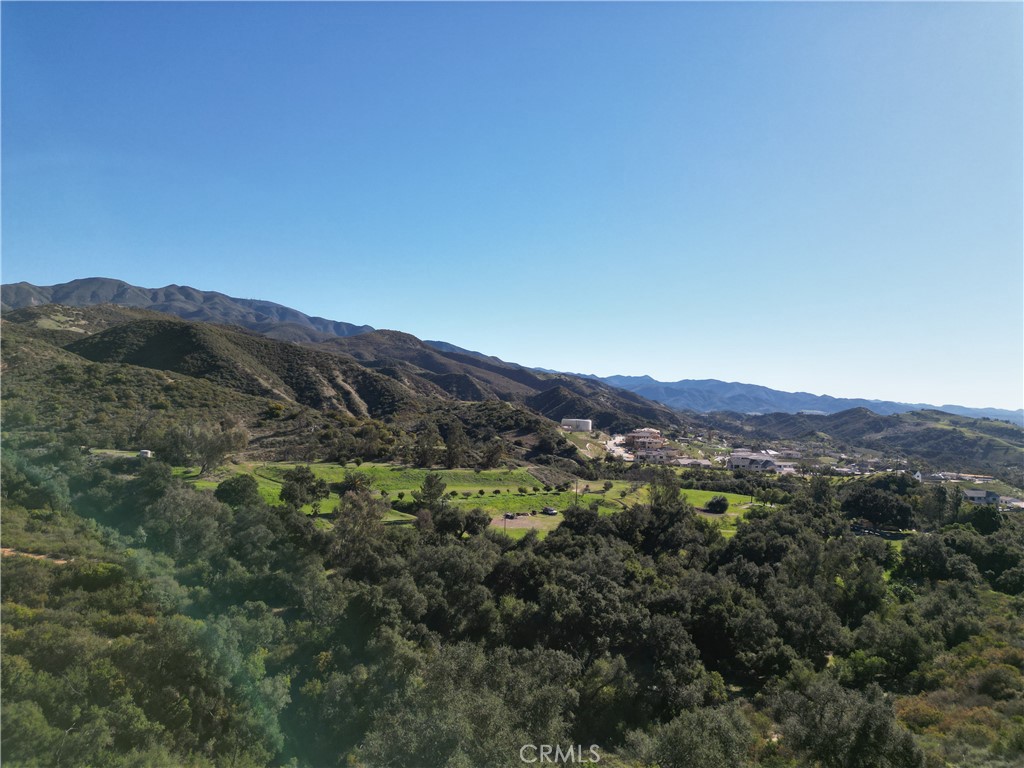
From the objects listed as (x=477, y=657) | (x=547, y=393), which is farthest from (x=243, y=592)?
(x=547, y=393)

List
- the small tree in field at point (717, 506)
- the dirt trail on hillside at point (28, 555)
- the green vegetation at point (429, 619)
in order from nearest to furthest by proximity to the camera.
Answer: the green vegetation at point (429, 619), the dirt trail on hillside at point (28, 555), the small tree in field at point (717, 506)

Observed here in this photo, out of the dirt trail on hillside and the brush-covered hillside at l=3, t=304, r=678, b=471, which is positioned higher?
the brush-covered hillside at l=3, t=304, r=678, b=471

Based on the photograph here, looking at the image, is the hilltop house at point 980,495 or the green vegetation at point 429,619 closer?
the green vegetation at point 429,619

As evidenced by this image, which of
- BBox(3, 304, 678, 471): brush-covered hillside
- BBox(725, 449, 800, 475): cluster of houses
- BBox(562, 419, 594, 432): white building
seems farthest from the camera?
BBox(562, 419, 594, 432): white building

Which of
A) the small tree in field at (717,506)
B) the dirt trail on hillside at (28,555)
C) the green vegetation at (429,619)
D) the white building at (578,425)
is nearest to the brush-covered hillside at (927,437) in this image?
the small tree in field at (717,506)

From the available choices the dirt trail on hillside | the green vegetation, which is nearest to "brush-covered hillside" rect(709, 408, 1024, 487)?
the green vegetation

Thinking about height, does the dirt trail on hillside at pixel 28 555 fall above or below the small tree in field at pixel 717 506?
above

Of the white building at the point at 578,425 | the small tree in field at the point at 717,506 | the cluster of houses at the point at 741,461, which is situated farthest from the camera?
the white building at the point at 578,425

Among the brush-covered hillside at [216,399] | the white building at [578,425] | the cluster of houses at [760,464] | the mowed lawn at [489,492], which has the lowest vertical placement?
the cluster of houses at [760,464]

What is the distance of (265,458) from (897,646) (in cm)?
4310

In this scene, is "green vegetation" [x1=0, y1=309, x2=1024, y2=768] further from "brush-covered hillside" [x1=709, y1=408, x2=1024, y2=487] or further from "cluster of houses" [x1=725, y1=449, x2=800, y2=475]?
"brush-covered hillside" [x1=709, y1=408, x2=1024, y2=487]

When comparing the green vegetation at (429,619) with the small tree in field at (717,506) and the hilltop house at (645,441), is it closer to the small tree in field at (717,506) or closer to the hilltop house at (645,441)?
the small tree in field at (717,506)

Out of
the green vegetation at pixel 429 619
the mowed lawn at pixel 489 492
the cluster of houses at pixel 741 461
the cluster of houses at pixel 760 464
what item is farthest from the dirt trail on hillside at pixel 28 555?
the cluster of houses at pixel 760 464

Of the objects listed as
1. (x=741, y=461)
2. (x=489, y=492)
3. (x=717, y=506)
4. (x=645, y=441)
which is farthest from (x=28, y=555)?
(x=645, y=441)
